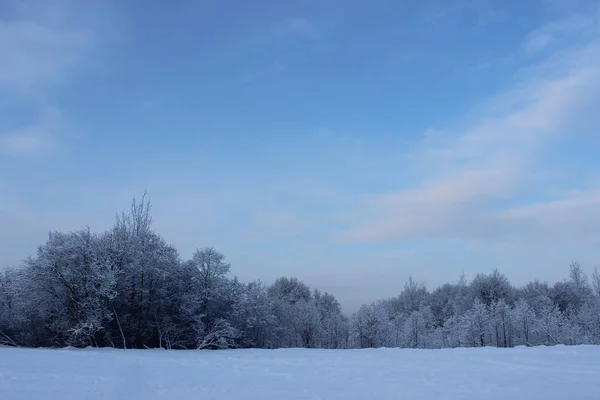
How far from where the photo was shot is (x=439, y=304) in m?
98.2

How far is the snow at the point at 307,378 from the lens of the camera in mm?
11297

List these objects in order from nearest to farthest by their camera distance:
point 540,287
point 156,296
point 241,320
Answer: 1. point 156,296
2. point 241,320
3. point 540,287

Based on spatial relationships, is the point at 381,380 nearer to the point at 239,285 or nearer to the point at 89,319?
the point at 89,319

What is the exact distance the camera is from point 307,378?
46.3ft

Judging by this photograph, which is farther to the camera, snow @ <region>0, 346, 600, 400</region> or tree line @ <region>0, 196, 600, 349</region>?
tree line @ <region>0, 196, 600, 349</region>

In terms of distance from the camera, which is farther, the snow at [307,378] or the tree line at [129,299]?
the tree line at [129,299]

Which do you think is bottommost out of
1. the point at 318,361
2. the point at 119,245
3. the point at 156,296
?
the point at 318,361

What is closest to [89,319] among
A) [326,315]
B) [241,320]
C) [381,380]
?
[241,320]

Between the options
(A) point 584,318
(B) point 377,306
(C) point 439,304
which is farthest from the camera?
(C) point 439,304

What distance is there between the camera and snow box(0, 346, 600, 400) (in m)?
11.3

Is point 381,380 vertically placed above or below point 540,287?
below

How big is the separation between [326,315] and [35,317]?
51.6 metres

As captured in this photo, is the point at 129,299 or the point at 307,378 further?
the point at 129,299

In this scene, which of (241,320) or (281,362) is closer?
(281,362)
